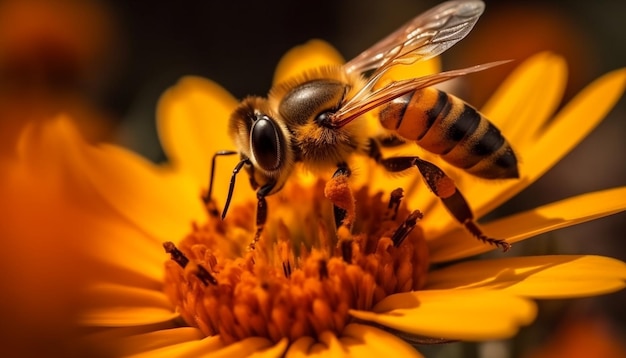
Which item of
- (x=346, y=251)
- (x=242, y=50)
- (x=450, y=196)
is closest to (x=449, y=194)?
(x=450, y=196)

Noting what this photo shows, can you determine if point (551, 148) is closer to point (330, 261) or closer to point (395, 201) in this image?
point (395, 201)

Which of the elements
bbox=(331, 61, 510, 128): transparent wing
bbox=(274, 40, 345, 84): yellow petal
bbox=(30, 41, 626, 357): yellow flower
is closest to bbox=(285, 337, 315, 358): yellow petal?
bbox=(30, 41, 626, 357): yellow flower

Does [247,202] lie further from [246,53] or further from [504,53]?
[246,53]

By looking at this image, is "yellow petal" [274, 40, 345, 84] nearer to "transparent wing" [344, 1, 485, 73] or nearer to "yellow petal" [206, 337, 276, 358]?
"transparent wing" [344, 1, 485, 73]

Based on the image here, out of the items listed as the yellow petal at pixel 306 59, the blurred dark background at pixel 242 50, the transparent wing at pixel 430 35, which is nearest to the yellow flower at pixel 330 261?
the transparent wing at pixel 430 35

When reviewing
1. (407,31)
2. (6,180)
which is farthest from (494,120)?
(6,180)

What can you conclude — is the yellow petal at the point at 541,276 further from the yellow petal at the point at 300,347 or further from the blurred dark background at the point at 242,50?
the blurred dark background at the point at 242,50
